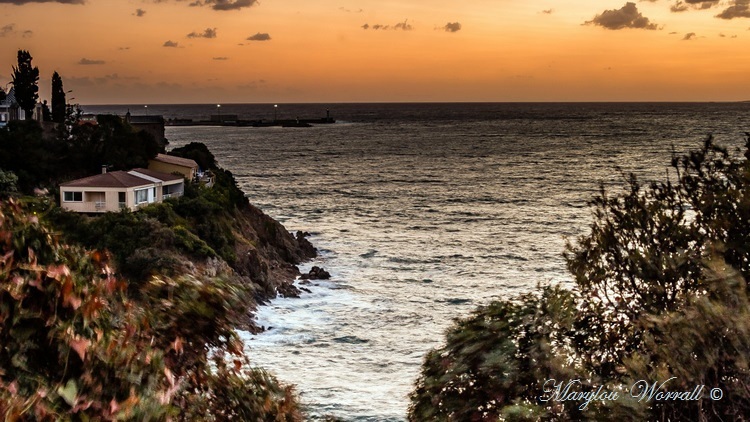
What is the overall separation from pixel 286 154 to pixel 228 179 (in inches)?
→ 4033

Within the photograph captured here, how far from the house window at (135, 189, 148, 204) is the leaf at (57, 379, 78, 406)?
51607mm

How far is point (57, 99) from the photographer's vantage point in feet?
286

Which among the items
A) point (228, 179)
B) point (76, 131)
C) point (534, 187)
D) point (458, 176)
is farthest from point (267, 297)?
point (458, 176)

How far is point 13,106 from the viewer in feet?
294

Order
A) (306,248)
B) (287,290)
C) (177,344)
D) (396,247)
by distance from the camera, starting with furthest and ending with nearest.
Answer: (396,247)
(306,248)
(287,290)
(177,344)

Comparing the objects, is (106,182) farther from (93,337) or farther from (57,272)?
(57,272)

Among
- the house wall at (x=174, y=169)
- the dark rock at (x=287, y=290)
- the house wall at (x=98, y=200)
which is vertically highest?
the house wall at (x=174, y=169)

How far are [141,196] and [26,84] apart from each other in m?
36.0

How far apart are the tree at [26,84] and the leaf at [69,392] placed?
280 ft

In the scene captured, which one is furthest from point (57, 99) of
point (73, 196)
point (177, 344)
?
point (177, 344)

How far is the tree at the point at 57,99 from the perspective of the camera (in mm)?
85438

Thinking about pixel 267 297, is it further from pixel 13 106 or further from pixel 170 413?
pixel 13 106

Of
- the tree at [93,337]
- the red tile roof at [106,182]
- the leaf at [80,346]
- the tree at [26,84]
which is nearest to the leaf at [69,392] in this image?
the tree at [93,337]

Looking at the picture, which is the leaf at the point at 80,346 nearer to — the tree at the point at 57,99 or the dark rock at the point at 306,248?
the dark rock at the point at 306,248
